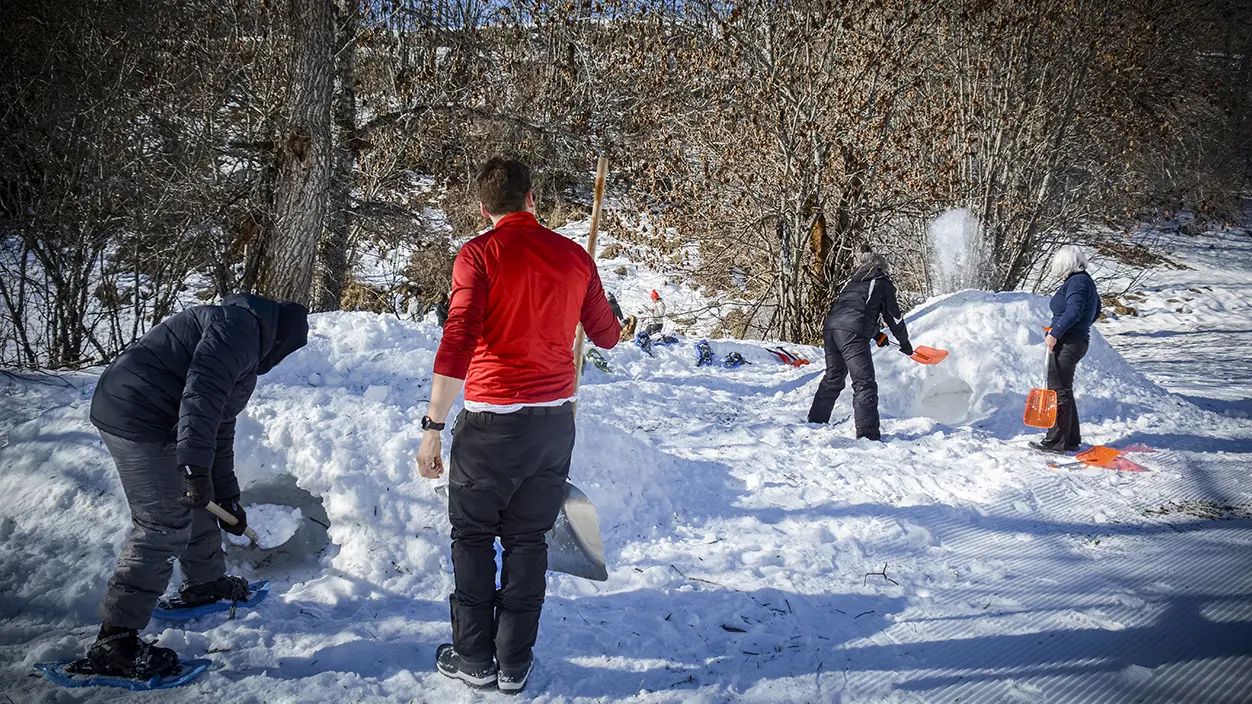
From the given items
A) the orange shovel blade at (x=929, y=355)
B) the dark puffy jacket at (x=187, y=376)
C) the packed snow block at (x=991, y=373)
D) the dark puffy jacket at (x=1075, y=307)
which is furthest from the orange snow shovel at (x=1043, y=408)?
the dark puffy jacket at (x=187, y=376)

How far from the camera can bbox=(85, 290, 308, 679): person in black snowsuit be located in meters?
2.55

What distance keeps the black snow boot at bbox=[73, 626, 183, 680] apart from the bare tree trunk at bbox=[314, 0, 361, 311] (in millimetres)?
6229

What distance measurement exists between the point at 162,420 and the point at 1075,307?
Result: 6.65 metres

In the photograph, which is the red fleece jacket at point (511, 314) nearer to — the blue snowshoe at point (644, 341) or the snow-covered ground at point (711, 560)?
the snow-covered ground at point (711, 560)

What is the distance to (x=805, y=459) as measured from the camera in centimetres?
Result: 527

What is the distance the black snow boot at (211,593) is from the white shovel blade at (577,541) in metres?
1.03

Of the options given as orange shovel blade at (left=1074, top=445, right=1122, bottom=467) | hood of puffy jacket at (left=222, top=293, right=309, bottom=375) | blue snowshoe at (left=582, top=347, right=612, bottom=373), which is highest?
hood of puffy jacket at (left=222, top=293, right=309, bottom=375)

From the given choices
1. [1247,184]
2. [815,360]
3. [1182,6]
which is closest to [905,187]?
[815,360]

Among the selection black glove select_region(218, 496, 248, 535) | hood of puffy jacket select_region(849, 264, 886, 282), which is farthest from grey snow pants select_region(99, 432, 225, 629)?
hood of puffy jacket select_region(849, 264, 886, 282)

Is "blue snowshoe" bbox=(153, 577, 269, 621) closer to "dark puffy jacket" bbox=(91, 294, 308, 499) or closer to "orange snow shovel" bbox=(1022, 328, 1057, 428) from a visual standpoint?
"dark puffy jacket" bbox=(91, 294, 308, 499)

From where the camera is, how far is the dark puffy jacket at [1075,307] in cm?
567

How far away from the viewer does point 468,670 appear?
8.47 feet

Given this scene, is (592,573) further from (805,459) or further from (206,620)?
(805,459)

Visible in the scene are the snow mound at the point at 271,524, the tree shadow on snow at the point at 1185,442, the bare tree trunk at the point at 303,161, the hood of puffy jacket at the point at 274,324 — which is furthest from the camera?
the bare tree trunk at the point at 303,161
